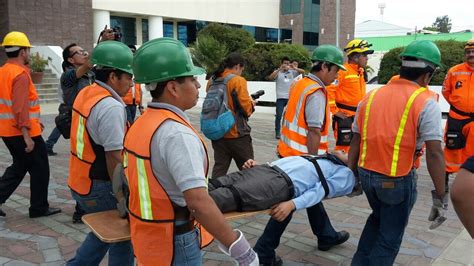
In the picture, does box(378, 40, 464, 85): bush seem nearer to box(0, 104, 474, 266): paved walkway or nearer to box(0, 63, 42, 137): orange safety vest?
box(0, 104, 474, 266): paved walkway

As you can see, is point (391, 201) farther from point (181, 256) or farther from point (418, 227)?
point (418, 227)

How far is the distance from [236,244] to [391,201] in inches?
60.5

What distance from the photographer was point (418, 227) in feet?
15.7

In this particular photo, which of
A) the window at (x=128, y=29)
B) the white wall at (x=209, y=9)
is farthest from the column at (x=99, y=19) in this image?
the window at (x=128, y=29)

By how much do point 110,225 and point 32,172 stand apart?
8.86 feet

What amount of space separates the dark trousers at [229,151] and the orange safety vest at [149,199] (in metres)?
2.84

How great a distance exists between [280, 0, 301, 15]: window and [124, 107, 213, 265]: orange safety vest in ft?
128

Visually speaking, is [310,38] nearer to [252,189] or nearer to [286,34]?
[286,34]

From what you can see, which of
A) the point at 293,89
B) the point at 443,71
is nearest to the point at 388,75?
the point at 443,71

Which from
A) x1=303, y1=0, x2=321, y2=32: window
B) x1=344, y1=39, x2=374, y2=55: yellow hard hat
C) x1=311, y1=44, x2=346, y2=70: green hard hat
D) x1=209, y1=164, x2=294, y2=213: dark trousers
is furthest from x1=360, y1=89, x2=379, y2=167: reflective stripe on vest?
x1=303, y1=0, x2=321, y2=32: window

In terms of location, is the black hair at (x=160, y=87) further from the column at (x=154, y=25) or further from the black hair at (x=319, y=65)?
the column at (x=154, y=25)

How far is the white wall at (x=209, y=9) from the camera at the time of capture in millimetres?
28484

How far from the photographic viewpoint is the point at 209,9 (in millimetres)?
33281

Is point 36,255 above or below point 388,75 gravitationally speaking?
below
